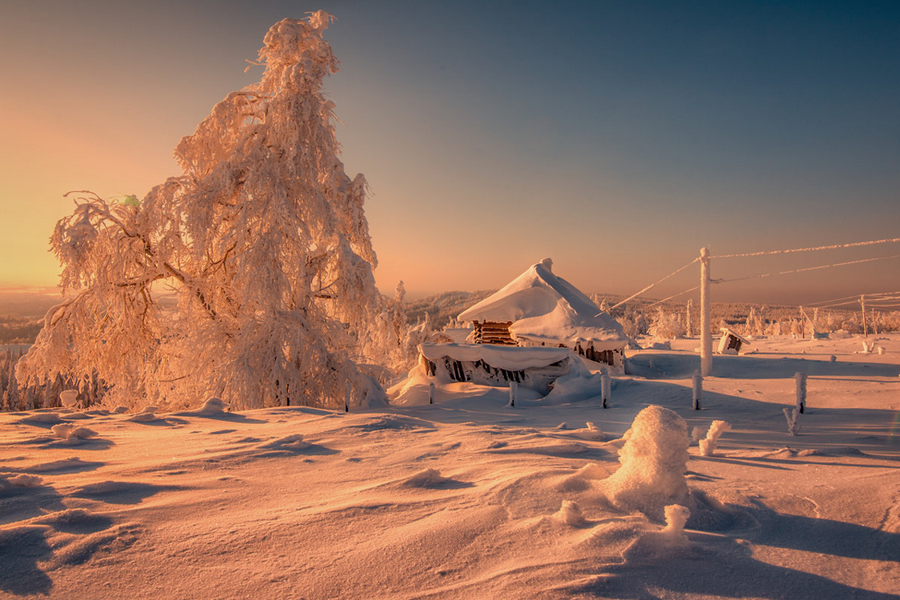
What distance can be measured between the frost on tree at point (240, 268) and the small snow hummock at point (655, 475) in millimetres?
7258

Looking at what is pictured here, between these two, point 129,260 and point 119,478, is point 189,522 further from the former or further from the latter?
point 129,260

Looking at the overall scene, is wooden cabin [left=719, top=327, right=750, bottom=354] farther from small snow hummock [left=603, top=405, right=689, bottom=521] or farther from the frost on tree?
small snow hummock [left=603, top=405, right=689, bottom=521]

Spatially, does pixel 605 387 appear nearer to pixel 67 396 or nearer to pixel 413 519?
pixel 413 519

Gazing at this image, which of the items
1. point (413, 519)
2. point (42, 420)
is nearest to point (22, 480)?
point (413, 519)

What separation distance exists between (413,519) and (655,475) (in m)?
1.66

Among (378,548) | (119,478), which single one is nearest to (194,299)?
(119,478)

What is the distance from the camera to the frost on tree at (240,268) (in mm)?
8914

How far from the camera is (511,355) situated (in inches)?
494

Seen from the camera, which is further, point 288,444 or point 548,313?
point 548,313

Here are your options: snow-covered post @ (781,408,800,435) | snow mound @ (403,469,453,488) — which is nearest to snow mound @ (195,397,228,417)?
snow mound @ (403,469,453,488)

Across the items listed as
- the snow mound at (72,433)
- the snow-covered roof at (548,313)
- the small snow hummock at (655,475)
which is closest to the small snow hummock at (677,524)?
the small snow hummock at (655,475)

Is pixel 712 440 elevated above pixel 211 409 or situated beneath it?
elevated above

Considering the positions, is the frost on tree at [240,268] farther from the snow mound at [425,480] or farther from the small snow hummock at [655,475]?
the small snow hummock at [655,475]

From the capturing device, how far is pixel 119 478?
336 cm
